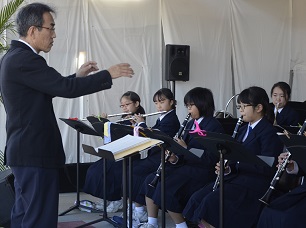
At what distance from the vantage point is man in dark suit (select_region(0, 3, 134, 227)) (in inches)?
122

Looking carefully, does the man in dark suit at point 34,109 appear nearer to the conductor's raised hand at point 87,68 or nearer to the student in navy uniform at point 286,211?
the conductor's raised hand at point 87,68

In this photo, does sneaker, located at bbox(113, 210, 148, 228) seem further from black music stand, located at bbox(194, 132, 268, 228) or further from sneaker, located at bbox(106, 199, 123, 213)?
black music stand, located at bbox(194, 132, 268, 228)

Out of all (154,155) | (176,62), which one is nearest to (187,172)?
(154,155)

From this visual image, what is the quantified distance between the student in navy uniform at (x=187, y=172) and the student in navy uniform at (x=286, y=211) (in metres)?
1.08

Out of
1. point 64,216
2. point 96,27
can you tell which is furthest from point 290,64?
point 64,216

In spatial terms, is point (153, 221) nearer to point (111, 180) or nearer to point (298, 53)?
point (111, 180)

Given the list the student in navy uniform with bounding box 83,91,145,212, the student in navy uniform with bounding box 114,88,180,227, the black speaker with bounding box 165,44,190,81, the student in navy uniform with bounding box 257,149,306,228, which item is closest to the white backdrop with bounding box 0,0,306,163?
the black speaker with bounding box 165,44,190,81

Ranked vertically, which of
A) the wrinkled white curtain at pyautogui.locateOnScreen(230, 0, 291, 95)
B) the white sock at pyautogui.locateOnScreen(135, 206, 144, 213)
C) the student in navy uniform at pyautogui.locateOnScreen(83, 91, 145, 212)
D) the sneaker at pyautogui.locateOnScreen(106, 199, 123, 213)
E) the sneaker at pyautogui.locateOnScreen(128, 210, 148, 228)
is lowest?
the sneaker at pyautogui.locateOnScreen(106, 199, 123, 213)

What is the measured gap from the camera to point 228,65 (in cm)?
788

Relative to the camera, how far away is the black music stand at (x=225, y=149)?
345cm

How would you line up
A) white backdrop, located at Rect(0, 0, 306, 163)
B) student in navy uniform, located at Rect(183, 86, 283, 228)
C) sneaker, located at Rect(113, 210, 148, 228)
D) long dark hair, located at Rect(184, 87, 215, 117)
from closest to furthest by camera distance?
1. student in navy uniform, located at Rect(183, 86, 283, 228)
2. long dark hair, located at Rect(184, 87, 215, 117)
3. sneaker, located at Rect(113, 210, 148, 228)
4. white backdrop, located at Rect(0, 0, 306, 163)

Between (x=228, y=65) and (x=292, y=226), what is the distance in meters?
4.64

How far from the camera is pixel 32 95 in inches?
125

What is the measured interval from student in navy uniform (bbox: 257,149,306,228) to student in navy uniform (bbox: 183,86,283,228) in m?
0.23
